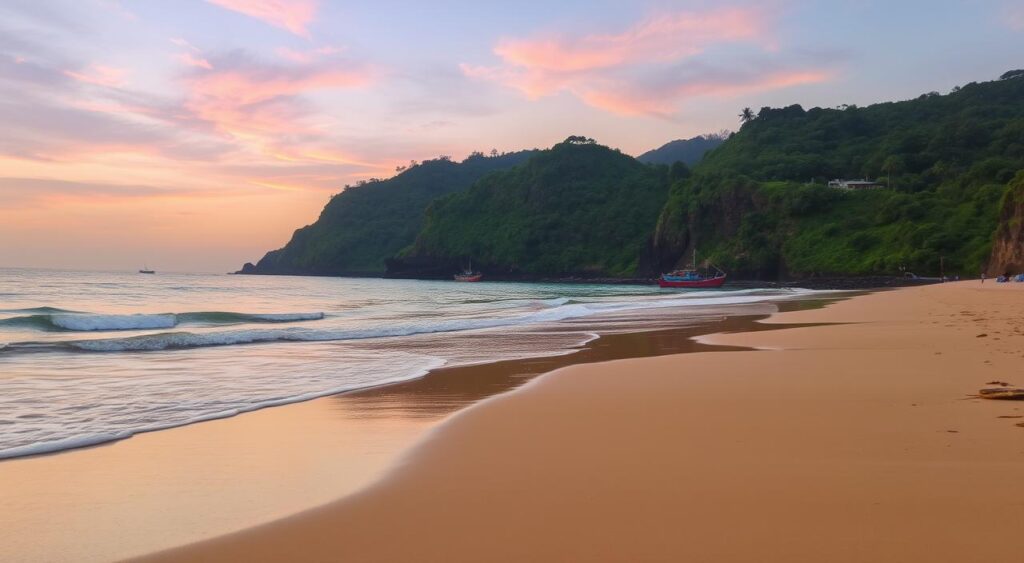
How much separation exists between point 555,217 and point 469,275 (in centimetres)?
1977

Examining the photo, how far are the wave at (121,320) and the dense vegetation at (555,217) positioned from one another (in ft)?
271

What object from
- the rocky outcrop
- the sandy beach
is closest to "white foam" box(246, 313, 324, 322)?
the sandy beach

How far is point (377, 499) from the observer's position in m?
3.70

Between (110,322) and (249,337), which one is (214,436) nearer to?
(249,337)

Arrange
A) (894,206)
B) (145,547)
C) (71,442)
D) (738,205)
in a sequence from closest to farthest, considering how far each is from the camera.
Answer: (145,547)
(71,442)
(894,206)
(738,205)

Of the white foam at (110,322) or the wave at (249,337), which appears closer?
the wave at (249,337)

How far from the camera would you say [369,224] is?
490ft

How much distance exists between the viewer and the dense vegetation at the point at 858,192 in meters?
65.4

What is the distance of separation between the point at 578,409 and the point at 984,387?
374 cm

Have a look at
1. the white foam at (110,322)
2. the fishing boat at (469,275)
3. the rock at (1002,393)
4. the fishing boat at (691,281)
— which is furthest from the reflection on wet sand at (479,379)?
the fishing boat at (469,275)

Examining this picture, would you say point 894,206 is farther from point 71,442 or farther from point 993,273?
point 71,442

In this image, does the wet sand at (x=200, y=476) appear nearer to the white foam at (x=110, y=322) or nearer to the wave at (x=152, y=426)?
the wave at (x=152, y=426)

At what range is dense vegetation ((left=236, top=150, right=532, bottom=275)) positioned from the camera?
14375cm

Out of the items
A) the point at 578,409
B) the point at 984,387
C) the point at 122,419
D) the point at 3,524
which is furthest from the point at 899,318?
the point at 3,524
